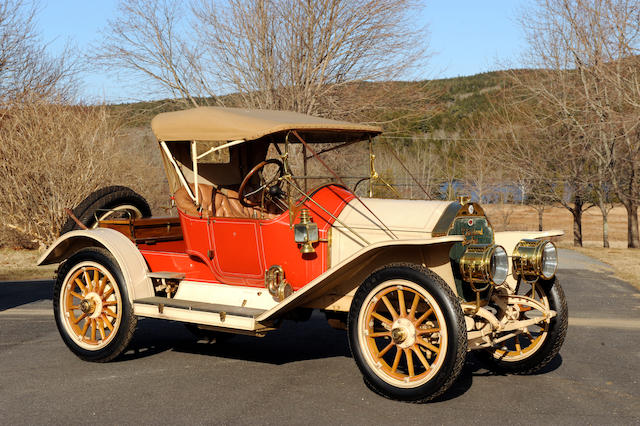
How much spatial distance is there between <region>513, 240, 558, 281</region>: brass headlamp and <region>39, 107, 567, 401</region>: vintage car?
0.01 m

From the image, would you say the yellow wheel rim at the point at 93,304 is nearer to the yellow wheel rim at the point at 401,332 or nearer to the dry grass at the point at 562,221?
the yellow wheel rim at the point at 401,332

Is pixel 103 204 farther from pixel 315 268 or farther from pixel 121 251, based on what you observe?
pixel 315 268

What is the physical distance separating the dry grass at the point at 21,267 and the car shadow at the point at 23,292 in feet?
2.79

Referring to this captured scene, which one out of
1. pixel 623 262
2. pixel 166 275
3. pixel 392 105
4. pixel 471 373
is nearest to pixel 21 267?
pixel 166 275

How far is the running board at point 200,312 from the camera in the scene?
196 inches

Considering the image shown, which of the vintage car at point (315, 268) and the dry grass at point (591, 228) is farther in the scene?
the dry grass at point (591, 228)

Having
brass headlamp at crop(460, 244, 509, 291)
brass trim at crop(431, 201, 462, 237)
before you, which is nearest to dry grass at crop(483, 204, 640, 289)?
brass trim at crop(431, 201, 462, 237)

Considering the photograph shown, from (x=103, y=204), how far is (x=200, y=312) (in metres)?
2.15

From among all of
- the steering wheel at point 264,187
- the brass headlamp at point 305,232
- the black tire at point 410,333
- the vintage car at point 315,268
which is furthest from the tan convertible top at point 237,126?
the black tire at point 410,333

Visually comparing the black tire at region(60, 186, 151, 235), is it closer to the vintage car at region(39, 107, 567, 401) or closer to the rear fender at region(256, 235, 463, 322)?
the vintage car at region(39, 107, 567, 401)

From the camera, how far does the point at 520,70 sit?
21.8 m

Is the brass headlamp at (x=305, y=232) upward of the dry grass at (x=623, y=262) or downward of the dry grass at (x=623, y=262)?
upward

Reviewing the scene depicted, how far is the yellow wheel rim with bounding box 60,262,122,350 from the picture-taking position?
5738mm

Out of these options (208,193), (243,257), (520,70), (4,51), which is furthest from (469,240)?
(520,70)
